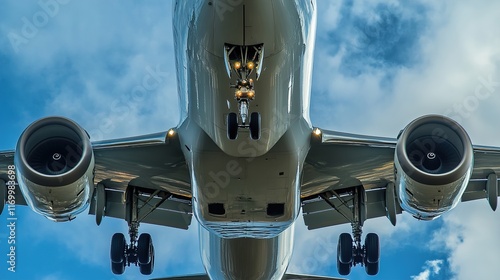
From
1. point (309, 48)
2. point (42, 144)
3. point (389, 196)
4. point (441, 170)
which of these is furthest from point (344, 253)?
point (42, 144)

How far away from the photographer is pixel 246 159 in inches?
728

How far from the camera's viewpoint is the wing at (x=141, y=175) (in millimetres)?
21391

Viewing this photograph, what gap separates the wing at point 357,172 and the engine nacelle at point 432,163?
1212 mm

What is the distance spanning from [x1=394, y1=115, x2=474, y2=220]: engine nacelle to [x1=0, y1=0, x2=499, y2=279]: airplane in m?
0.03

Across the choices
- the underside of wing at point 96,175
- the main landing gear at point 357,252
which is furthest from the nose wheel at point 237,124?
the main landing gear at point 357,252

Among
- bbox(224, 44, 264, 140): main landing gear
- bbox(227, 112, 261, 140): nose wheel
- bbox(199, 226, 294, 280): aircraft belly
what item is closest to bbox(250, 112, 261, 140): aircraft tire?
bbox(227, 112, 261, 140): nose wheel

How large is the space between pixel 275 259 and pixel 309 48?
23.6 feet

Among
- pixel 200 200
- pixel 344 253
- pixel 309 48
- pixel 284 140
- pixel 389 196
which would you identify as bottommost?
pixel 344 253

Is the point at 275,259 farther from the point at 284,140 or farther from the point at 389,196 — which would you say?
the point at 284,140

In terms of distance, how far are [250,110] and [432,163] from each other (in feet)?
17.6

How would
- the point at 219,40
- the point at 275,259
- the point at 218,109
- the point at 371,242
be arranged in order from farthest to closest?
the point at 371,242
the point at 275,259
the point at 218,109
the point at 219,40

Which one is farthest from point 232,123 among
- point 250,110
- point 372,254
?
point 372,254

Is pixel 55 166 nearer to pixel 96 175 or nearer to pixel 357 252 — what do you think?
pixel 96 175

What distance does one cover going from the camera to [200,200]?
1952 centimetres
